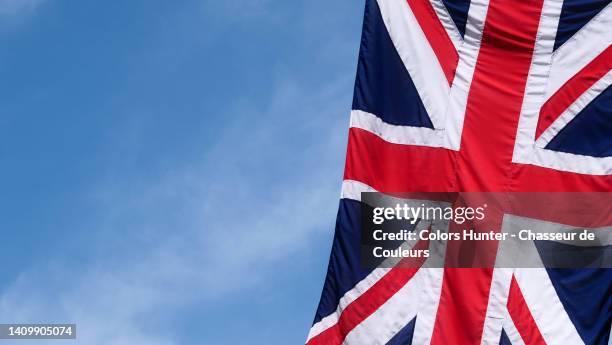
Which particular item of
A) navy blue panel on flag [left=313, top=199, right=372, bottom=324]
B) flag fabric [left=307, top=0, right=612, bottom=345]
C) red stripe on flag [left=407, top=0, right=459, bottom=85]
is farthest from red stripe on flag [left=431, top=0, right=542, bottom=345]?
navy blue panel on flag [left=313, top=199, right=372, bottom=324]

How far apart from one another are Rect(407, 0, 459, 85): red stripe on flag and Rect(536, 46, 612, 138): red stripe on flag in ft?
4.48

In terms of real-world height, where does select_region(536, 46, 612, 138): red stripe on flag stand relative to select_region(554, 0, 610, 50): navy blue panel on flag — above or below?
below

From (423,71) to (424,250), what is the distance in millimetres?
2506

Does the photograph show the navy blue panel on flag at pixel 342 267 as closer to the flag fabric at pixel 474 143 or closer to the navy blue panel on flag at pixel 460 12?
the flag fabric at pixel 474 143

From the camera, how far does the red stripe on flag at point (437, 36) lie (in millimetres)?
14992

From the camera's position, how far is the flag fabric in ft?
44.2

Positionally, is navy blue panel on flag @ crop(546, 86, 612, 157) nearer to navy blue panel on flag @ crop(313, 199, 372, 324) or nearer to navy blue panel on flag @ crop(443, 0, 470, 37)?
navy blue panel on flag @ crop(443, 0, 470, 37)

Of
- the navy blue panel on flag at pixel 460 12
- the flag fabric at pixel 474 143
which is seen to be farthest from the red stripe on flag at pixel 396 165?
the navy blue panel on flag at pixel 460 12

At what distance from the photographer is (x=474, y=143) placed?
14.4m

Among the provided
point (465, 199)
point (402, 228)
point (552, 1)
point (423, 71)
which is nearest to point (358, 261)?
point (402, 228)

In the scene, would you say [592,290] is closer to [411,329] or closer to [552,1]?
[411,329]

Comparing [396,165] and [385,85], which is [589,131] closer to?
[396,165]

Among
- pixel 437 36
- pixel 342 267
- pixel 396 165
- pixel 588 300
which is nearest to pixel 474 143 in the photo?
pixel 396 165

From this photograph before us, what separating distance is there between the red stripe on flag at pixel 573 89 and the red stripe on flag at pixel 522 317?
6.82ft
